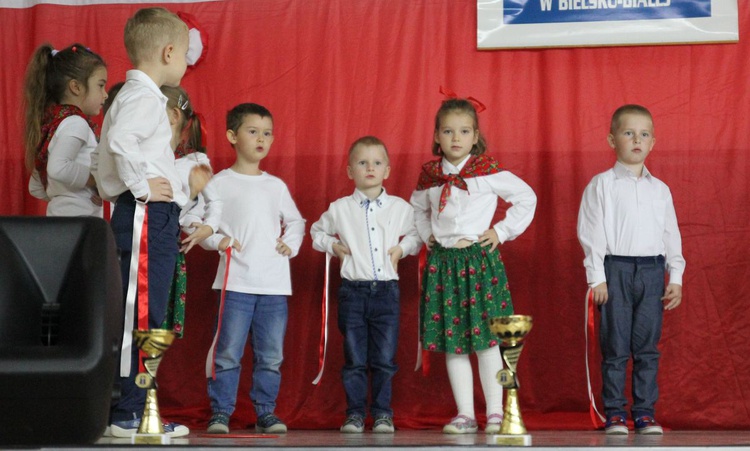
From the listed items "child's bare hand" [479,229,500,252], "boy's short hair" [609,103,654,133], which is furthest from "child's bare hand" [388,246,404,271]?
"boy's short hair" [609,103,654,133]

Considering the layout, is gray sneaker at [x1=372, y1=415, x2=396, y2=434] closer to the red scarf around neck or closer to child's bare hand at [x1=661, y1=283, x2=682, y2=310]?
the red scarf around neck

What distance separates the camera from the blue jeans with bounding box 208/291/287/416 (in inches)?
151

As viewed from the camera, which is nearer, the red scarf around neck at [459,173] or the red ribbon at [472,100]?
the red scarf around neck at [459,173]

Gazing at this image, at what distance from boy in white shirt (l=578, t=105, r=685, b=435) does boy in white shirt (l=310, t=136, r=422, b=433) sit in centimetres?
73

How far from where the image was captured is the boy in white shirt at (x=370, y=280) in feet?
12.8

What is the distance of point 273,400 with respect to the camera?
3.87m

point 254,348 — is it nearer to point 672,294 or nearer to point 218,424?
point 218,424

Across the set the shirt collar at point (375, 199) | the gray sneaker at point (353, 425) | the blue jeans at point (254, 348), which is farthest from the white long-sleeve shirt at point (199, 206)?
the gray sneaker at point (353, 425)

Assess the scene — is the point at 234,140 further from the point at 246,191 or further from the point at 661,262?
the point at 661,262

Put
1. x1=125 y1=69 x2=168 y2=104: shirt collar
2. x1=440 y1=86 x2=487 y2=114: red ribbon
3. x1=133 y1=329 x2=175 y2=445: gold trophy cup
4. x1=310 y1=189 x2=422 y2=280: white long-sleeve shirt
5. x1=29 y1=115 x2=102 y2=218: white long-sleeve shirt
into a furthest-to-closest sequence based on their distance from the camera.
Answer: x1=440 y1=86 x2=487 y2=114: red ribbon
x1=310 y1=189 x2=422 y2=280: white long-sleeve shirt
x1=29 y1=115 x2=102 y2=218: white long-sleeve shirt
x1=125 y1=69 x2=168 y2=104: shirt collar
x1=133 y1=329 x2=175 y2=445: gold trophy cup

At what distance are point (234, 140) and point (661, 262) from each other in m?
1.75

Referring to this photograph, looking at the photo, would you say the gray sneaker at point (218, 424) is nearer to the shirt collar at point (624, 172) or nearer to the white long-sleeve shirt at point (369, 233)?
the white long-sleeve shirt at point (369, 233)

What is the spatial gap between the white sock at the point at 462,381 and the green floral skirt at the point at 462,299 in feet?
0.19

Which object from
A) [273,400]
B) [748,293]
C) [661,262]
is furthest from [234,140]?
[748,293]
